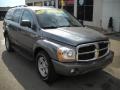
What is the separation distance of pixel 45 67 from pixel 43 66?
0.41 ft

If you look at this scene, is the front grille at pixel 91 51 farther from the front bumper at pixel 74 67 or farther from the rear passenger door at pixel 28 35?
the rear passenger door at pixel 28 35

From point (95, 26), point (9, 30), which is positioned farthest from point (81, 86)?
point (95, 26)

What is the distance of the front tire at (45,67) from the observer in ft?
17.2

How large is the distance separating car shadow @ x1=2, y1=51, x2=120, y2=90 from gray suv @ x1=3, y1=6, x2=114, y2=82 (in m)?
0.24

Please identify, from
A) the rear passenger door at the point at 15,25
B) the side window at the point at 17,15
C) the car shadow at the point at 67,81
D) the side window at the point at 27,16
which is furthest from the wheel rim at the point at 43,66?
the side window at the point at 17,15

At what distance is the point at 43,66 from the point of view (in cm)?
564

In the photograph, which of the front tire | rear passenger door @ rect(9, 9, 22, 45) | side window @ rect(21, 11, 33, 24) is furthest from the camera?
rear passenger door @ rect(9, 9, 22, 45)

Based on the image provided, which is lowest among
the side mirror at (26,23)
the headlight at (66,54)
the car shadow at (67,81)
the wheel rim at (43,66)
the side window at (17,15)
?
the car shadow at (67,81)

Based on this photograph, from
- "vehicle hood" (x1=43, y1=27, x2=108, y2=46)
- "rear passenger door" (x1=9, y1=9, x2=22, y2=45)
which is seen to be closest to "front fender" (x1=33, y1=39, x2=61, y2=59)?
"vehicle hood" (x1=43, y1=27, x2=108, y2=46)

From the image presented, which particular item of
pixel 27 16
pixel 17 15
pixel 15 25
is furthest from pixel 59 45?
pixel 17 15

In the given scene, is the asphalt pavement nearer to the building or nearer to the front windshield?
the front windshield

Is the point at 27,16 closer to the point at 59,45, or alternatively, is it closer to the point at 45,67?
the point at 45,67

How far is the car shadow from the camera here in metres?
5.28

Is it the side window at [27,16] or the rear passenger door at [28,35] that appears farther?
the side window at [27,16]
